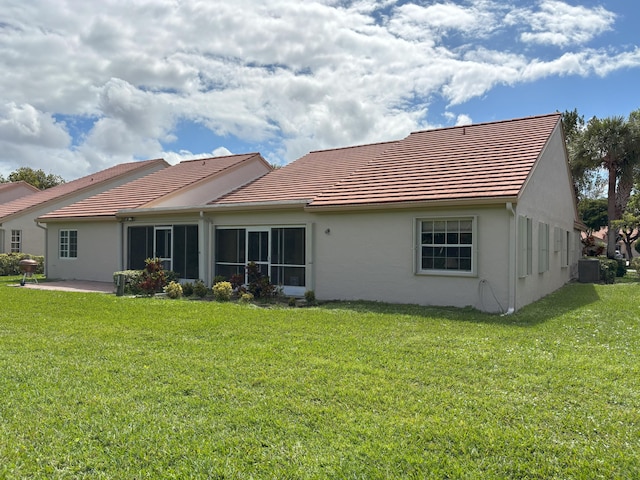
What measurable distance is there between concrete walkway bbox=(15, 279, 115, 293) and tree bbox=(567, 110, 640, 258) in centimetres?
2577

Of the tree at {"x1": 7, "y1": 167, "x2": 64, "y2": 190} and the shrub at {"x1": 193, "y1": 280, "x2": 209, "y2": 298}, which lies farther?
the tree at {"x1": 7, "y1": 167, "x2": 64, "y2": 190}

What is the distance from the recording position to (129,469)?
3.62 meters

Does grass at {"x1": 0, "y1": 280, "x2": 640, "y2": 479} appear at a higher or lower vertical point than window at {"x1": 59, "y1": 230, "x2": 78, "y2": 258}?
lower

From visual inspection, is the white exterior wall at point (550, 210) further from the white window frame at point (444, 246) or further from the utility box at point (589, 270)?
the white window frame at point (444, 246)

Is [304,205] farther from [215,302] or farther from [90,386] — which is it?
[90,386]

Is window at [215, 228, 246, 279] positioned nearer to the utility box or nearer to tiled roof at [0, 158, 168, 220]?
the utility box

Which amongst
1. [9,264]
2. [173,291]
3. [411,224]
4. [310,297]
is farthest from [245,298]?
[9,264]

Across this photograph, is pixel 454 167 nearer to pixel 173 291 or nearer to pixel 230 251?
pixel 230 251

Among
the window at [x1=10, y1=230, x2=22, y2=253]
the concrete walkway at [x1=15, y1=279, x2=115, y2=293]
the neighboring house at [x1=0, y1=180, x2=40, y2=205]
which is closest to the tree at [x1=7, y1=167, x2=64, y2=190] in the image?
the neighboring house at [x1=0, y1=180, x2=40, y2=205]

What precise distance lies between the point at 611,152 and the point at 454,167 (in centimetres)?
1840

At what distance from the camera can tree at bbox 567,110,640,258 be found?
86.6ft

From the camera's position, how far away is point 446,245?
12.1 m

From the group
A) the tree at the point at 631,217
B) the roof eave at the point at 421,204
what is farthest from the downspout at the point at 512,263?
the tree at the point at 631,217

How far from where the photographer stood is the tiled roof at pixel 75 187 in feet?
90.0
